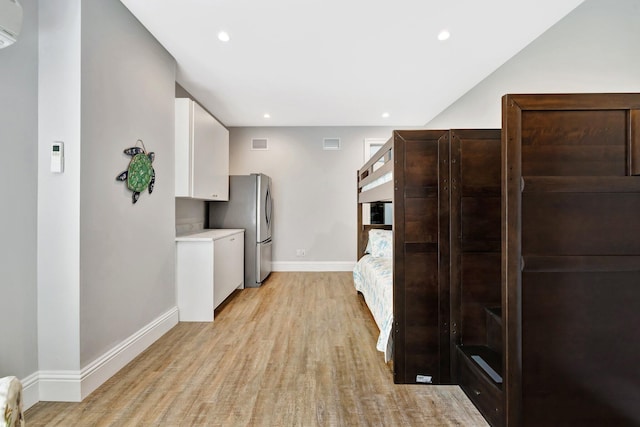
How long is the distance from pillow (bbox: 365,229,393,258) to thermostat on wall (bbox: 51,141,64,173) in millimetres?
2926

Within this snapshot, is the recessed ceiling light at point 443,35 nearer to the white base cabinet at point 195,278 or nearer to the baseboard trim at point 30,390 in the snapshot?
the white base cabinet at point 195,278

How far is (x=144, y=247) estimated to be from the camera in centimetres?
230

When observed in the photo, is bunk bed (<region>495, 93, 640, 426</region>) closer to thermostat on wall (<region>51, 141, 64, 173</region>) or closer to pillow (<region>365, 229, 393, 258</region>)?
pillow (<region>365, 229, 393, 258</region>)

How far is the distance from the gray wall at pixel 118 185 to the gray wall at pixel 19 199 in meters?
0.24

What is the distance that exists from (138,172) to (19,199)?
0.74 m

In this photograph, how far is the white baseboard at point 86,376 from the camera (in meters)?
1.65

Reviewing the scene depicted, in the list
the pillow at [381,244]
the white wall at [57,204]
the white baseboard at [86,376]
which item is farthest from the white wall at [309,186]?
the white wall at [57,204]

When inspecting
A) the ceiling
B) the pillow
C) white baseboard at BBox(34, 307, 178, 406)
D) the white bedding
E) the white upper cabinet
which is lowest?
white baseboard at BBox(34, 307, 178, 406)

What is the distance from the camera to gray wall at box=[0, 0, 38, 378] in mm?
1463

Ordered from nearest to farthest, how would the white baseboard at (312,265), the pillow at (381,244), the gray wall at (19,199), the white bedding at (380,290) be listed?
A: the gray wall at (19,199)
the white bedding at (380,290)
the pillow at (381,244)
the white baseboard at (312,265)

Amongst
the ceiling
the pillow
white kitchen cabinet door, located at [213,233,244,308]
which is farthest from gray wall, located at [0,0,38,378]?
the pillow

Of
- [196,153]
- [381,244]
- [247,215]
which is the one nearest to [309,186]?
[247,215]

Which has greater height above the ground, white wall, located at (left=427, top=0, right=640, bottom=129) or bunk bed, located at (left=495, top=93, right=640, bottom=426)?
white wall, located at (left=427, top=0, right=640, bottom=129)

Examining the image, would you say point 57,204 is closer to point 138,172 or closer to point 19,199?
point 19,199
